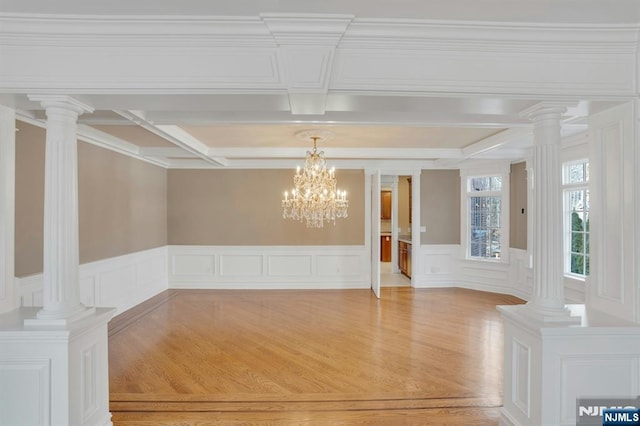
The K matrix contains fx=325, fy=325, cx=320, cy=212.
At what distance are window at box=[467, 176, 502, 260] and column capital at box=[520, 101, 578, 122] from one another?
14.8 ft

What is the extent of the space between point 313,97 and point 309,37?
362mm

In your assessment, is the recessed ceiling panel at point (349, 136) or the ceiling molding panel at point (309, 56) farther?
the recessed ceiling panel at point (349, 136)

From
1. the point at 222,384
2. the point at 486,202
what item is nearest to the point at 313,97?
the point at 222,384

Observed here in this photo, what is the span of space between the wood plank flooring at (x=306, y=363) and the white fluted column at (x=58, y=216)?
3.76 feet

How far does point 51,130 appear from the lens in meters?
2.14

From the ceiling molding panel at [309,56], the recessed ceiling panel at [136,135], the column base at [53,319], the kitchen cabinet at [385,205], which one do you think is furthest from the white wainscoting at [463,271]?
the column base at [53,319]

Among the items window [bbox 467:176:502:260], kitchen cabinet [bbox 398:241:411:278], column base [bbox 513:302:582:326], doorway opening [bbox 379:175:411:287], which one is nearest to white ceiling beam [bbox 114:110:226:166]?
column base [bbox 513:302:582:326]

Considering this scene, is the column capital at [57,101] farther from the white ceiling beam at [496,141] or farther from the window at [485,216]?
the window at [485,216]

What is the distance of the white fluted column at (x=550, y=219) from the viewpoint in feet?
7.23

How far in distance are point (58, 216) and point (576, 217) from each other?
6162 millimetres

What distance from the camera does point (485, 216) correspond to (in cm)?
667

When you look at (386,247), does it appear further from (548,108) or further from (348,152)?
(548,108)

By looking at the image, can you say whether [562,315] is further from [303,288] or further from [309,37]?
[303,288]

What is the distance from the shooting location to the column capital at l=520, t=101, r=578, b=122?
2201mm
